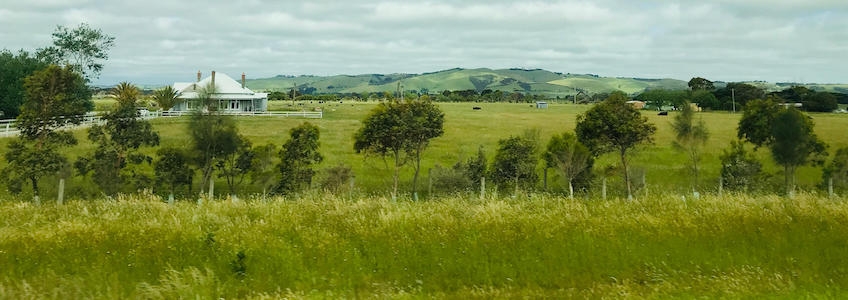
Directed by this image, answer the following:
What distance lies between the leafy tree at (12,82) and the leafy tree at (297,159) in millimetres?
52895

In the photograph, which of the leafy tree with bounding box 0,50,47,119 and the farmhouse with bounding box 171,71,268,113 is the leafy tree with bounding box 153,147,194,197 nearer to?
the leafy tree with bounding box 0,50,47,119

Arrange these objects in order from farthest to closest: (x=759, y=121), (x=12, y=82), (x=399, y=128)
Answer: (x=12, y=82)
(x=759, y=121)
(x=399, y=128)

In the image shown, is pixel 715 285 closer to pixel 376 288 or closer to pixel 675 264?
pixel 675 264

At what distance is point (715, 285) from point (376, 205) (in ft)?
22.9

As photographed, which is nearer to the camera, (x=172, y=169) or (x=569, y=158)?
(x=172, y=169)

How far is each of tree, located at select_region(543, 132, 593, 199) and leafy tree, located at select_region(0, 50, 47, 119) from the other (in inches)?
2376

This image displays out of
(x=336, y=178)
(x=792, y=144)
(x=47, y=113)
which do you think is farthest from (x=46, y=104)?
(x=792, y=144)

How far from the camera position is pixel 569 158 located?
2978 centimetres

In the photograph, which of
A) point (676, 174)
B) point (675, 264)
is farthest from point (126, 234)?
point (676, 174)

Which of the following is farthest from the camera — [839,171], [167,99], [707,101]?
[707,101]

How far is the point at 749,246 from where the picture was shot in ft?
38.5

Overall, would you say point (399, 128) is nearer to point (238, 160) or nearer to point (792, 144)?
point (238, 160)

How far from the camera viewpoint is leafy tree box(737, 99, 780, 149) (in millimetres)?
35438

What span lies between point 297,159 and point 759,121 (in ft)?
85.5
